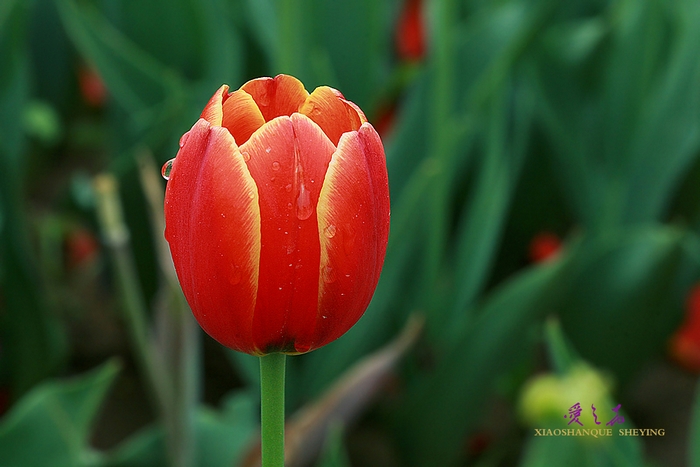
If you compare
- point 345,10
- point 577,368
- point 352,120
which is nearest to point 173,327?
point 577,368

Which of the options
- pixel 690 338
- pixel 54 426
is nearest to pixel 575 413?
pixel 54 426

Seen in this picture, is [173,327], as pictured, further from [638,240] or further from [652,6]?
[652,6]

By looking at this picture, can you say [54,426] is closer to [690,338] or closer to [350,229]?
[350,229]

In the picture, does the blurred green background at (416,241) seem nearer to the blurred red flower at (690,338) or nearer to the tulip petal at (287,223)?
the blurred red flower at (690,338)

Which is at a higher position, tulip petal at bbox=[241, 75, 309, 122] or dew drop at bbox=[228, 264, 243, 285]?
tulip petal at bbox=[241, 75, 309, 122]

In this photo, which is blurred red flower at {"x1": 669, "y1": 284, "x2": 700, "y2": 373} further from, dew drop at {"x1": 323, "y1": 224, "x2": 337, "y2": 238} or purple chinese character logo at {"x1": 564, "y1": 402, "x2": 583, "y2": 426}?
dew drop at {"x1": 323, "y1": 224, "x2": 337, "y2": 238}

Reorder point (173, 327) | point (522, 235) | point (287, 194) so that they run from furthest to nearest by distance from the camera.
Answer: point (522, 235)
point (173, 327)
point (287, 194)

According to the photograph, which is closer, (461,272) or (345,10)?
(461,272)

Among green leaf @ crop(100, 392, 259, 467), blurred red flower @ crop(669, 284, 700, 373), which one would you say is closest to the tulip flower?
green leaf @ crop(100, 392, 259, 467)
